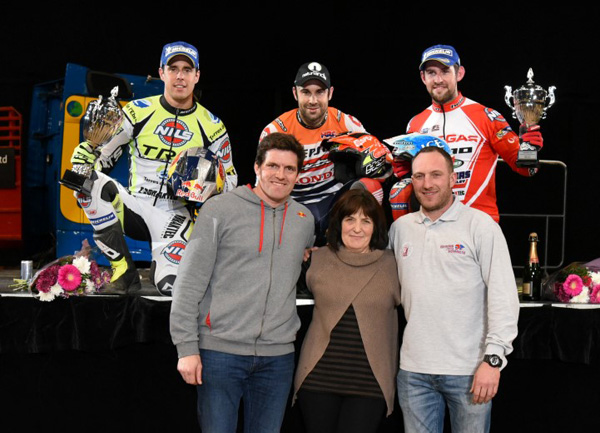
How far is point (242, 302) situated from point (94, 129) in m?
1.52

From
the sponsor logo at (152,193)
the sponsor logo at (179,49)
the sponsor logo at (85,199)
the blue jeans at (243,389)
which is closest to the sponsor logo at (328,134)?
the sponsor logo at (179,49)

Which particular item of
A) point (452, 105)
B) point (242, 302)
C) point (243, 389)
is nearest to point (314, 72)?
point (452, 105)

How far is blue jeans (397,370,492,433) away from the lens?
257 cm

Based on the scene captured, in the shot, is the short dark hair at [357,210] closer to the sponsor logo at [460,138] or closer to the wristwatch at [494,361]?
the wristwatch at [494,361]

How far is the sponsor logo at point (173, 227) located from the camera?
374 centimetres

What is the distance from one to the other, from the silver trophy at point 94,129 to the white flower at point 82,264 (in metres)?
0.35

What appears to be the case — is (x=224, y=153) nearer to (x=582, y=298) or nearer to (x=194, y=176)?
(x=194, y=176)

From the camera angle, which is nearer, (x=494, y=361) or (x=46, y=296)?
(x=494, y=361)

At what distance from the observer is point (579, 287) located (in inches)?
140

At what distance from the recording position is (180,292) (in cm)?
251

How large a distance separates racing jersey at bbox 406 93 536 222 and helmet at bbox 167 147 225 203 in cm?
133

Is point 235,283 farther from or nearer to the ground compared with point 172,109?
nearer to the ground

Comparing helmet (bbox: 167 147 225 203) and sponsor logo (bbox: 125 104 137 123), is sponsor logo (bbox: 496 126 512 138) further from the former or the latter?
sponsor logo (bbox: 125 104 137 123)

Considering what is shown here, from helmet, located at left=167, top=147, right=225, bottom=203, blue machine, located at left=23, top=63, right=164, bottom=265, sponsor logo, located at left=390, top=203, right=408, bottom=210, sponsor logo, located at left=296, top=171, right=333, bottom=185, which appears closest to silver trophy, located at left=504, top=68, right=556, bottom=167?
sponsor logo, located at left=390, top=203, right=408, bottom=210
